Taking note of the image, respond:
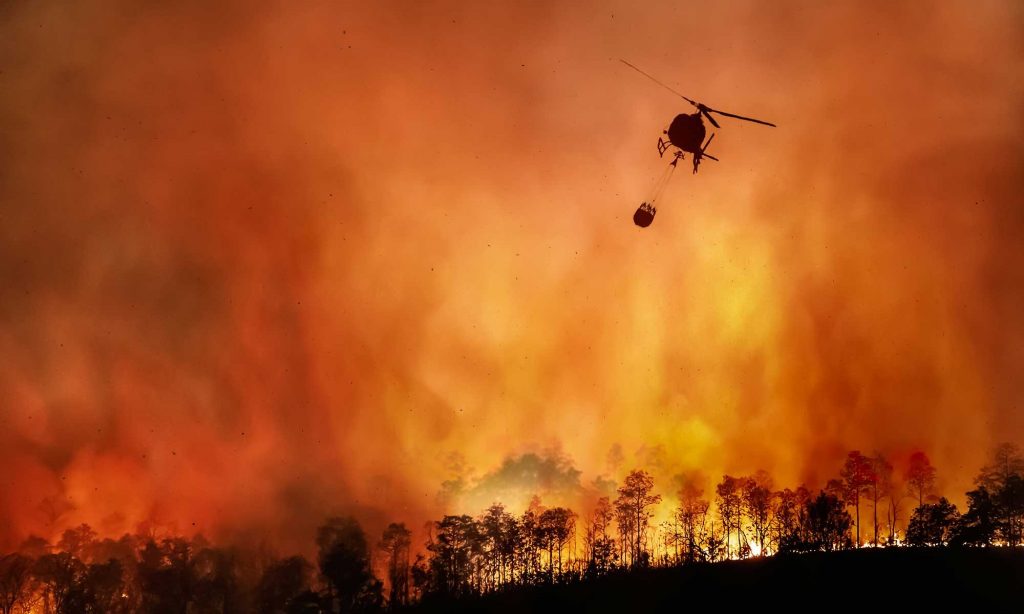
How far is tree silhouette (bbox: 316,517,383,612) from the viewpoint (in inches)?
3839

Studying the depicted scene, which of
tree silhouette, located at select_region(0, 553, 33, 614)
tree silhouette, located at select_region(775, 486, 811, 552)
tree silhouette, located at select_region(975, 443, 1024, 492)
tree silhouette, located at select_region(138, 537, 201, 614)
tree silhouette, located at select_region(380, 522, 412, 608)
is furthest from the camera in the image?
tree silhouette, located at select_region(380, 522, 412, 608)

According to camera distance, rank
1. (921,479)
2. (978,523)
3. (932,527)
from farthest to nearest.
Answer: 1. (921,479)
2. (978,523)
3. (932,527)

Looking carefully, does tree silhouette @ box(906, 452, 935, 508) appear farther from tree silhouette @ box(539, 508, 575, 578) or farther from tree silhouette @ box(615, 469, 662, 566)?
tree silhouette @ box(539, 508, 575, 578)

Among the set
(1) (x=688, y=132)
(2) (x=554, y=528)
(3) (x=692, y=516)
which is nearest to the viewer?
(1) (x=688, y=132)

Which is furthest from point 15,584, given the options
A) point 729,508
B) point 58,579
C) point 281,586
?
point 729,508

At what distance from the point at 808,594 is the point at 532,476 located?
100m

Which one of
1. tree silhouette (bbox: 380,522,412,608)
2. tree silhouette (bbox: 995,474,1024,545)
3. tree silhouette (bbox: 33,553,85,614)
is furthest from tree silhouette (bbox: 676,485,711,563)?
tree silhouette (bbox: 33,553,85,614)

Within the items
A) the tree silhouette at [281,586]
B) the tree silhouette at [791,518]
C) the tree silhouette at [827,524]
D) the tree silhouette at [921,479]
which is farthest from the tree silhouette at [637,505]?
the tree silhouette at [281,586]

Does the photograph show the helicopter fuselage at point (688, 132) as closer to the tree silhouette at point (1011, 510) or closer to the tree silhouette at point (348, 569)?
the tree silhouette at point (1011, 510)

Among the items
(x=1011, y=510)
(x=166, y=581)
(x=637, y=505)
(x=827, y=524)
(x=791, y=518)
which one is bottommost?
(x=166, y=581)

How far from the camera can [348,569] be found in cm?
10294

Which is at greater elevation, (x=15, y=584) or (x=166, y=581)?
(x=166, y=581)

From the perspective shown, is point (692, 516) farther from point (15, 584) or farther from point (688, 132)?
point (15, 584)

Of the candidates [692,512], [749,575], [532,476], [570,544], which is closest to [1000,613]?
[749,575]
